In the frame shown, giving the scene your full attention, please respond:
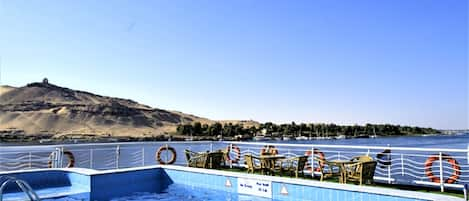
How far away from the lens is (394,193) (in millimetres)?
5625

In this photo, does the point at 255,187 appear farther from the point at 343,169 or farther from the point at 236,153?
the point at 236,153

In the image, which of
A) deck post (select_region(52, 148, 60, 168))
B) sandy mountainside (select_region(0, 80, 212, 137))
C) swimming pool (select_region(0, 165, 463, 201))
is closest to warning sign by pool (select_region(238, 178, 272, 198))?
swimming pool (select_region(0, 165, 463, 201))

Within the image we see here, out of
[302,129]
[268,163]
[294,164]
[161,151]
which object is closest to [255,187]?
[268,163]

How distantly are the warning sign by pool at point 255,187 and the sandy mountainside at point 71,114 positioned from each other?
103m

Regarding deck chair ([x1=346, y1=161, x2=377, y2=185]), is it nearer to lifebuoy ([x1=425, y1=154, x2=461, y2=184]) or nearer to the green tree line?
lifebuoy ([x1=425, y1=154, x2=461, y2=184])

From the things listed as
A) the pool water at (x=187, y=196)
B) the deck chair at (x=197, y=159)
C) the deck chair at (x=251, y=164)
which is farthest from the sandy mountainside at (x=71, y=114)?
the deck chair at (x=251, y=164)

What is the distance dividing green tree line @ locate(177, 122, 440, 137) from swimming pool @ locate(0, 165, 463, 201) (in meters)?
95.2

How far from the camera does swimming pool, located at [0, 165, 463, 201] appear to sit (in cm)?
656

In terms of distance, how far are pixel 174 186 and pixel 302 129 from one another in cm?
10889

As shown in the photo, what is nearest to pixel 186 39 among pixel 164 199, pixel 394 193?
pixel 164 199

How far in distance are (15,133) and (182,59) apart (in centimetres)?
9230

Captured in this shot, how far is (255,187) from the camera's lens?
740cm

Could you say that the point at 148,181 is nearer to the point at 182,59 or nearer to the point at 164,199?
the point at 164,199

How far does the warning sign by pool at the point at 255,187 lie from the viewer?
23.7 feet
